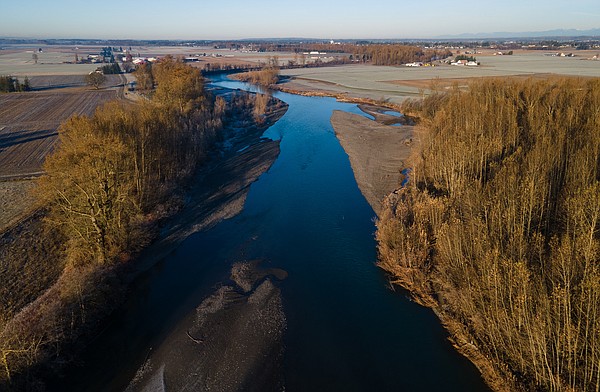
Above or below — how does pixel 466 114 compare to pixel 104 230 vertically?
above

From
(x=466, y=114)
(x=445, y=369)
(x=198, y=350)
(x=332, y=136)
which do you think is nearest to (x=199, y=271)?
(x=198, y=350)

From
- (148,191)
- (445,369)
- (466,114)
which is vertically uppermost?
(466,114)

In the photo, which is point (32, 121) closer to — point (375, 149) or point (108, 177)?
point (108, 177)

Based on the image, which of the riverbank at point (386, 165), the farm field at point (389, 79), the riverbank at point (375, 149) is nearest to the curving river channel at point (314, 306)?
the riverbank at point (386, 165)

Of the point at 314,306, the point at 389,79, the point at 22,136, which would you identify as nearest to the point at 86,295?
the point at 314,306

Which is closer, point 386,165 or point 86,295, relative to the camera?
point 86,295

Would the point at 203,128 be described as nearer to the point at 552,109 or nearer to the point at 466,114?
the point at 466,114
